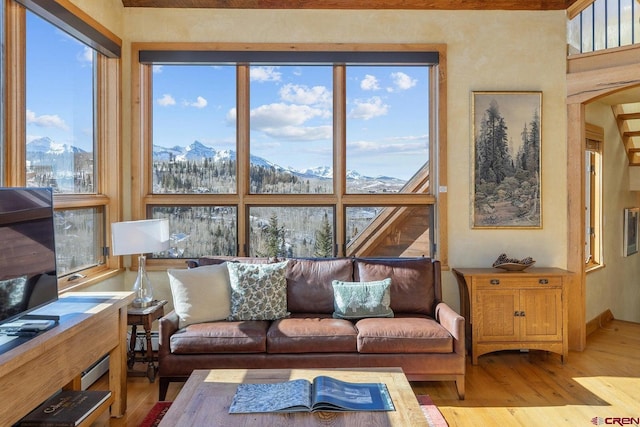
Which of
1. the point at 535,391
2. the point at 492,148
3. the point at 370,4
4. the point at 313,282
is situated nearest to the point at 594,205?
the point at 492,148

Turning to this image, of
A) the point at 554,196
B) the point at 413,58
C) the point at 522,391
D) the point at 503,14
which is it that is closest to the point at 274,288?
the point at 522,391

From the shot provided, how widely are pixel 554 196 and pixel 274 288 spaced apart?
107 inches

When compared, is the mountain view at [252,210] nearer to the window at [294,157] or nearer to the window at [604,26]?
the window at [294,157]

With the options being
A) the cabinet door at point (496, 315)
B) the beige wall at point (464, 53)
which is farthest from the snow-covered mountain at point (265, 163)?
the cabinet door at point (496, 315)

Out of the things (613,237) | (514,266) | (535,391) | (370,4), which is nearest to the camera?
(535,391)

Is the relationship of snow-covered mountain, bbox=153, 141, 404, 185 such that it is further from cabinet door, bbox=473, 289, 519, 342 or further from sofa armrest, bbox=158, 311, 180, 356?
sofa armrest, bbox=158, 311, 180, 356

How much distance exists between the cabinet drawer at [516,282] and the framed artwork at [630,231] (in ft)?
8.50

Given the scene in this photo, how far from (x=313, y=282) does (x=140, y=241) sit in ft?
4.41

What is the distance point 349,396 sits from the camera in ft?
7.66

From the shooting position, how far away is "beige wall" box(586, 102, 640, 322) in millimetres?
5305

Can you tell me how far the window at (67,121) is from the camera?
9.89 feet

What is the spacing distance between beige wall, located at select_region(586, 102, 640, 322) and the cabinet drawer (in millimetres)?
1412

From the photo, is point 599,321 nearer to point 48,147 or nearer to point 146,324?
point 146,324

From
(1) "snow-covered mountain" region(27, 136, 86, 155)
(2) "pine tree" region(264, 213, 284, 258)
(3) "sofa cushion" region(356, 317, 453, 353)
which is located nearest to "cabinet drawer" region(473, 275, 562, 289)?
(3) "sofa cushion" region(356, 317, 453, 353)
